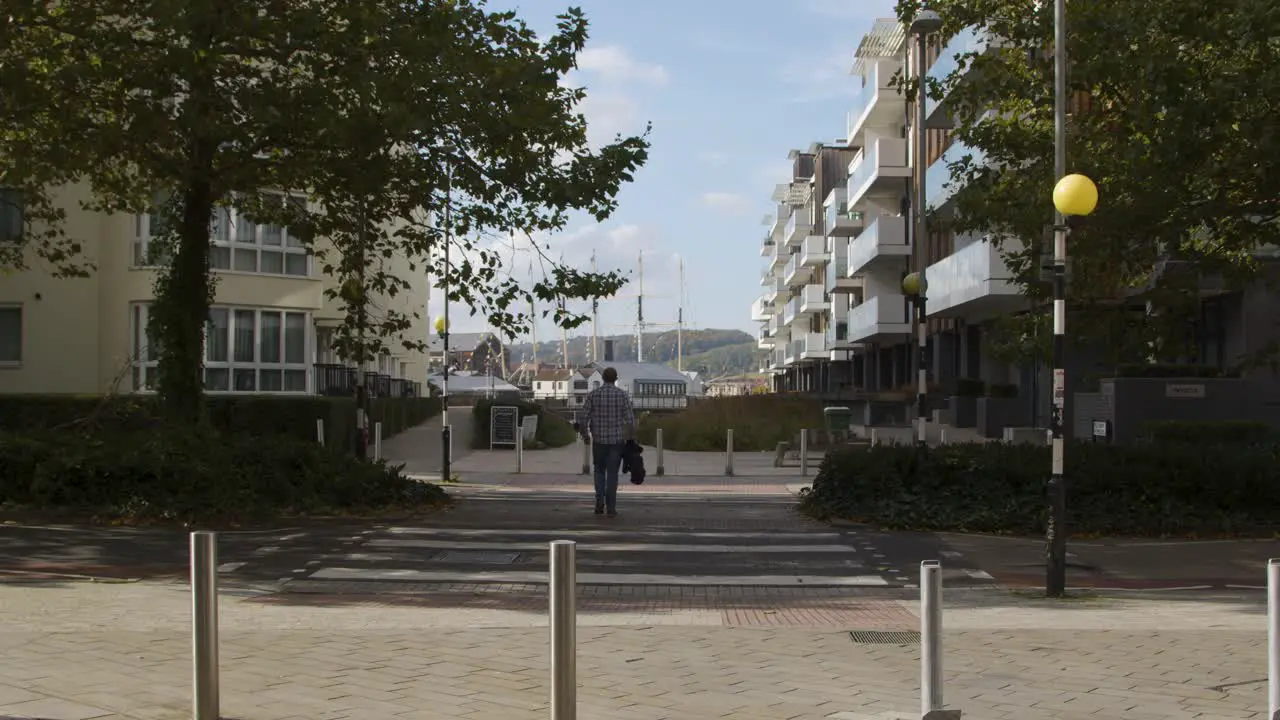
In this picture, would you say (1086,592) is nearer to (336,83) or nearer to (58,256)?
(336,83)

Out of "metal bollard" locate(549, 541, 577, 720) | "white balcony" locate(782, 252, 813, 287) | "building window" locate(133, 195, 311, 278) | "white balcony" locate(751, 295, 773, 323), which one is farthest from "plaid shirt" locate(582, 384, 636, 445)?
"white balcony" locate(751, 295, 773, 323)

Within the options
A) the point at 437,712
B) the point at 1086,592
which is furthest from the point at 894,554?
the point at 437,712

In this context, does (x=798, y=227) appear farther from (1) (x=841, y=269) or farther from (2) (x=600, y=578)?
(2) (x=600, y=578)

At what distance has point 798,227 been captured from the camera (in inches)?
3639

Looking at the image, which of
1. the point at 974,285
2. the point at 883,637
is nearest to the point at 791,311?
the point at 974,285

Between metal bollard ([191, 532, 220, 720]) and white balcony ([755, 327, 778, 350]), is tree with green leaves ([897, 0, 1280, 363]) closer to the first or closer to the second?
metal bollard ([191, 532, 220, 720])

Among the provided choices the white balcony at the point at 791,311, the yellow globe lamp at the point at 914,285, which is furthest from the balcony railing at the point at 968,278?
the white balcony at the point at 791,311

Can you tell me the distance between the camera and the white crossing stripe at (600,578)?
Answer: 37.5 feet

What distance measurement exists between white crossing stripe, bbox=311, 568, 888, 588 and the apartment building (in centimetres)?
685

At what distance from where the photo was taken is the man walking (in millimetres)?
16188

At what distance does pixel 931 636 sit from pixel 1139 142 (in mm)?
11469

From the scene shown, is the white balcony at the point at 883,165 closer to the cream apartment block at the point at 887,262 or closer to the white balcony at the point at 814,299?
the cream apartment block at the point at 887,262

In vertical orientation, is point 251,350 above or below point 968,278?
below

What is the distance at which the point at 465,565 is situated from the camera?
12.4 meters
